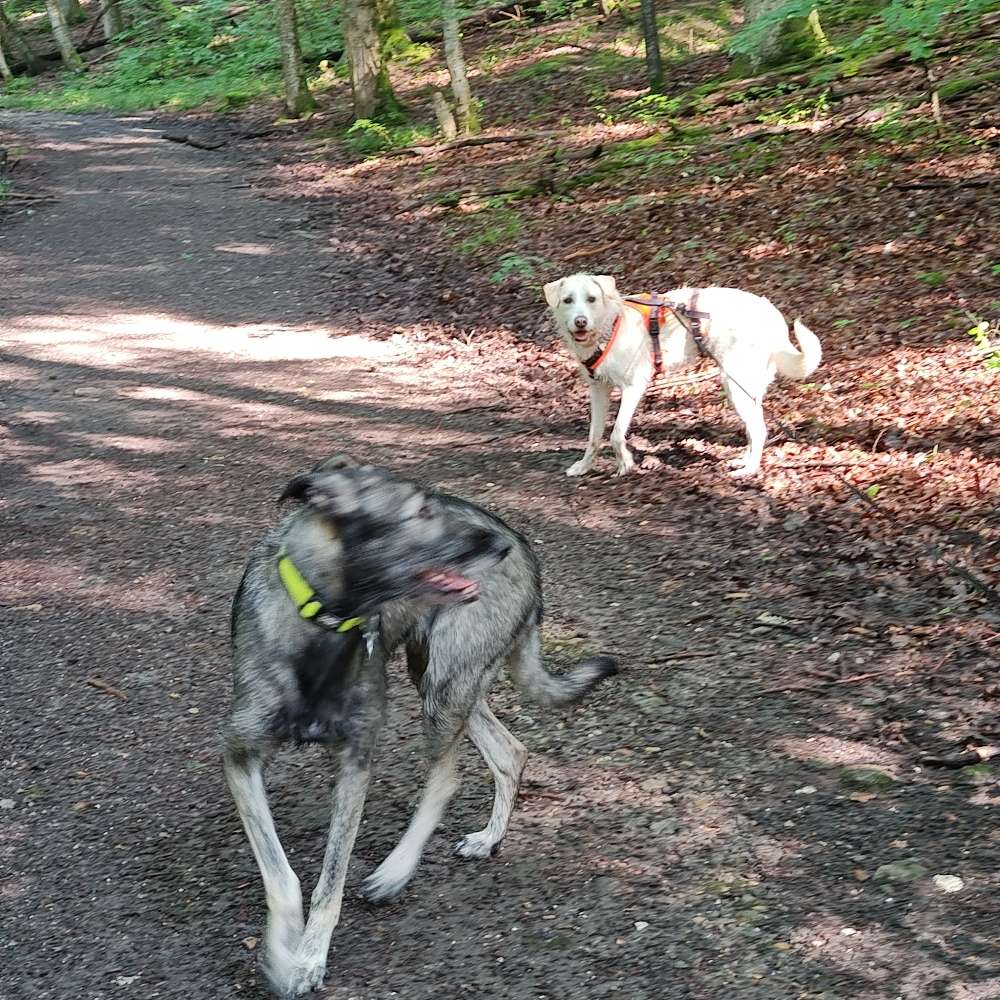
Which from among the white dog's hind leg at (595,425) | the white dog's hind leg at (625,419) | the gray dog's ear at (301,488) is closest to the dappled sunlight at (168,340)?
the white dog's hind leg at (595,425)

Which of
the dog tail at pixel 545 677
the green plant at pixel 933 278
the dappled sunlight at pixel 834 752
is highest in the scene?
the dog tail at pixel 545 677

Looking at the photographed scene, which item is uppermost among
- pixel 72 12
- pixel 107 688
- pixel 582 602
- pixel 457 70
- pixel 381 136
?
pixel 72 12

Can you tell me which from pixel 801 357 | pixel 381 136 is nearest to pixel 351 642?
pixel 801 357

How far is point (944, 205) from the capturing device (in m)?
10.5

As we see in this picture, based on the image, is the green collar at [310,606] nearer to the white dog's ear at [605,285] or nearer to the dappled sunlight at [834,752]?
the dappled sunlight at [834,752]

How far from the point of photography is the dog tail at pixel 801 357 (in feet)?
24.4

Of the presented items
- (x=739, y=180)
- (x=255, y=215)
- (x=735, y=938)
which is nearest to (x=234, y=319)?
(x=255, y=215)

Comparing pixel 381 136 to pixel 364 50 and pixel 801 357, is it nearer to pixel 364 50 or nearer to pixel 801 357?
pixel 364 50

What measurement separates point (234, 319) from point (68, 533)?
5582 millimetres

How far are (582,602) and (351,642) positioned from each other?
2.85m

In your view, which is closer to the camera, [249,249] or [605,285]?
[605,285]

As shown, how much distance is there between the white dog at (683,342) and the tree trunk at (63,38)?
32.4 meters

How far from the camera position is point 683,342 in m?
7.81

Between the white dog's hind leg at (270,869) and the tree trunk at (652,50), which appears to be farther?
the tree trunk at (652,50)
